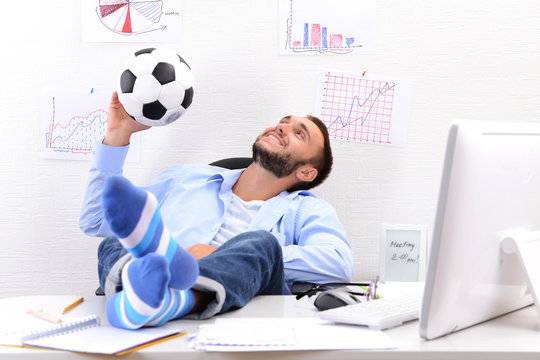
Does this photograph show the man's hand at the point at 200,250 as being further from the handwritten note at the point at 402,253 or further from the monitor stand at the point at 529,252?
the monitor stand at the point at 529,252

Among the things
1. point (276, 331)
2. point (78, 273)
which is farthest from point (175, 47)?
point (276, 331)

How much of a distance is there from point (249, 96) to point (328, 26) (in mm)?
390

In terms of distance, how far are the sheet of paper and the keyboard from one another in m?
0.01

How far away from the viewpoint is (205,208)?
6.09ft

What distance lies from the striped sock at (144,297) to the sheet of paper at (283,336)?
69 millimetres

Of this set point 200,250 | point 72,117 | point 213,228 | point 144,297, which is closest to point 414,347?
point 144,297

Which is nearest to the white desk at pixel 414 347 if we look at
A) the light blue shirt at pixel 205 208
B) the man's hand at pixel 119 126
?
the light blue shirt at pixel 205 208

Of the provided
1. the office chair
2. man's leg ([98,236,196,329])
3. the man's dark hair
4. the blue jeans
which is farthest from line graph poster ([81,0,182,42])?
man's leg ([98,236,196,329])

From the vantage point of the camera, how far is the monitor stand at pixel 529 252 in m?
0.94

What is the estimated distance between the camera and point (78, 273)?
2.15 metres

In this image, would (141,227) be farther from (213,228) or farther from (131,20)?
(131,20)

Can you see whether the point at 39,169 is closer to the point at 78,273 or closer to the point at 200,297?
the point at 78,273

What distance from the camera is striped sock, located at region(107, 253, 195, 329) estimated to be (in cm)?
83

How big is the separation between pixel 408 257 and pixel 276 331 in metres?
0.71
